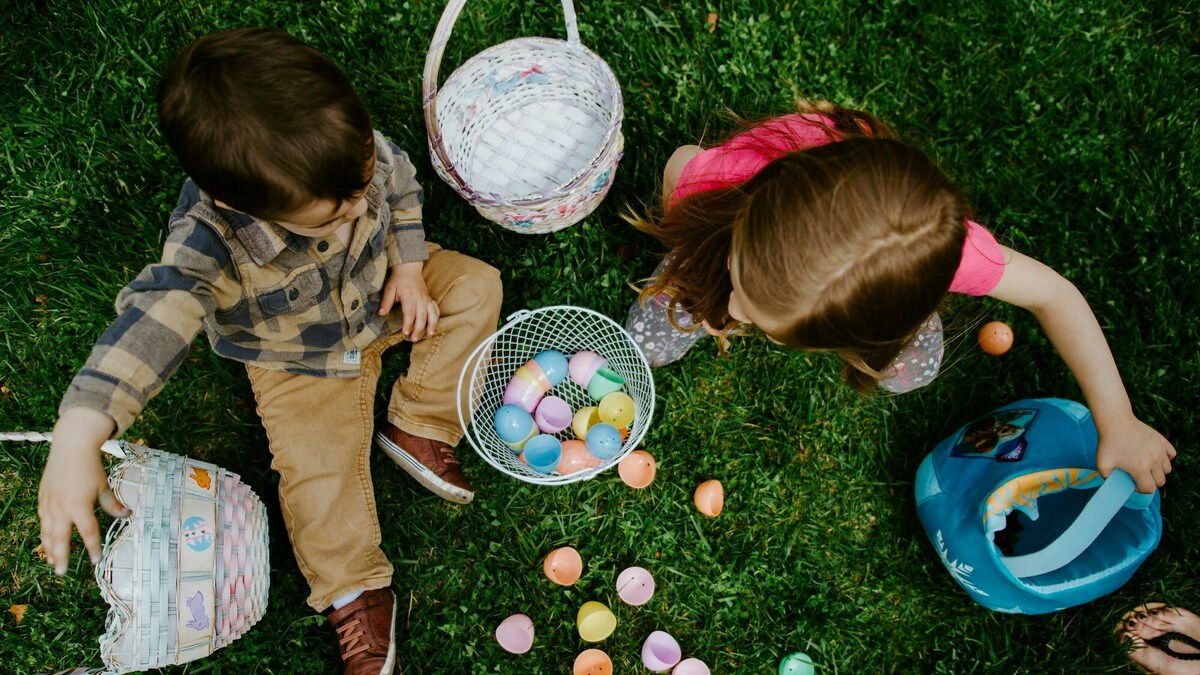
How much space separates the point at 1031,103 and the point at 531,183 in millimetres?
1731

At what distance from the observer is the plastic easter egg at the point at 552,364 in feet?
7.39

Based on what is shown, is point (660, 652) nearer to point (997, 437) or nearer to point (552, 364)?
point (552, 364)

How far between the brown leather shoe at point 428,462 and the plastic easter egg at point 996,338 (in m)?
1.65

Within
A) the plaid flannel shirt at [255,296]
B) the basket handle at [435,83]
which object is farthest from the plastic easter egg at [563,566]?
the basket handle at [435,83]

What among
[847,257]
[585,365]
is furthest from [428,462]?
[847,257]

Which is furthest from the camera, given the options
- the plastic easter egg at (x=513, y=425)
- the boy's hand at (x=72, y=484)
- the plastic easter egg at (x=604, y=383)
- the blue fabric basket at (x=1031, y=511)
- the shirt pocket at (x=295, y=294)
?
the plastic easter egg at (x=604, y=383)

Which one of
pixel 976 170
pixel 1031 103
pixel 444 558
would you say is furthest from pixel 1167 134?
pixel 444 558

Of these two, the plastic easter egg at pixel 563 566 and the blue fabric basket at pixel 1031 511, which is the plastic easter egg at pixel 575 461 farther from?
the blue fabric basket at pixel 1031 511

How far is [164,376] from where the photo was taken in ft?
5.22

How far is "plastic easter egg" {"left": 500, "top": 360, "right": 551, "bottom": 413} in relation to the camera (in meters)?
2.24

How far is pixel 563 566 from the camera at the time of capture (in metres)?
2.25

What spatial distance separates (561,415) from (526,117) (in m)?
0.90

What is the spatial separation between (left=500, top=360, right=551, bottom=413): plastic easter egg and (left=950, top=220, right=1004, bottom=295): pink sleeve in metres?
1.09

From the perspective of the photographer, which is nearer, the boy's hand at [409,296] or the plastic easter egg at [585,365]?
the boy's hand at [409,296]
